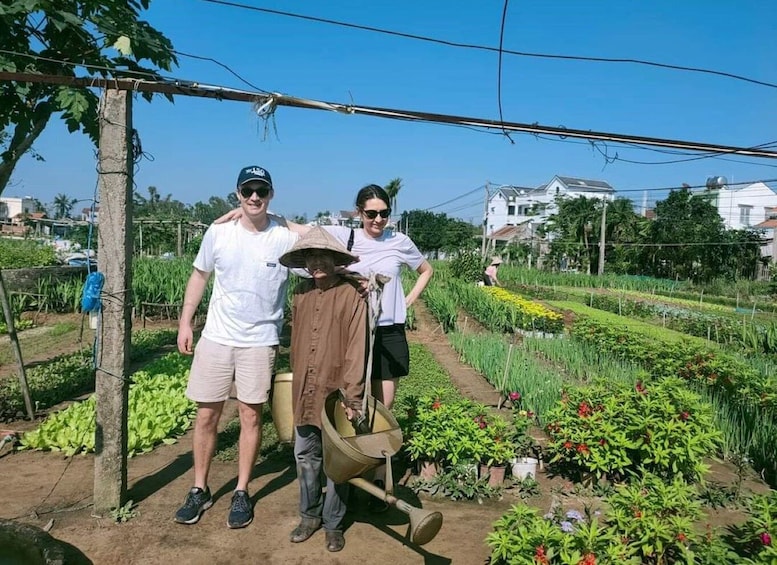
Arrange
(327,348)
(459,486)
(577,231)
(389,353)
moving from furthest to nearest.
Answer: (577,231) → (459,486) → (389,353) → (327,348)

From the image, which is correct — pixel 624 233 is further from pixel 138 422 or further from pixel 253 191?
pixel 253 191

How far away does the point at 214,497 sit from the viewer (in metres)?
3.24

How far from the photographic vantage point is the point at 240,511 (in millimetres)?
2924

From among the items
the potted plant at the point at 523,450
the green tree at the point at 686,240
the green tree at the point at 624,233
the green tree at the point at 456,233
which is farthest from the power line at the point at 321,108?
the green tree at the point at 456,233

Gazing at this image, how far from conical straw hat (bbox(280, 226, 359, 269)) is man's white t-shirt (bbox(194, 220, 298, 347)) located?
11 cm

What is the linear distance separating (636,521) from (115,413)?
2.56m

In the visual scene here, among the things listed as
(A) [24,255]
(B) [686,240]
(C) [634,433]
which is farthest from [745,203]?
(C) [634,433]

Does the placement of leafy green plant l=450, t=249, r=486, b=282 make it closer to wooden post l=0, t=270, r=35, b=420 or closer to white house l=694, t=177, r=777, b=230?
wooden post l=0, t=270, r=35, b=420

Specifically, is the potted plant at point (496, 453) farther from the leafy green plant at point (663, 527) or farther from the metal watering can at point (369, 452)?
the metal watering can at point (369, 452)

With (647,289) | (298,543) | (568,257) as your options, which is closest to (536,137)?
(298,543)

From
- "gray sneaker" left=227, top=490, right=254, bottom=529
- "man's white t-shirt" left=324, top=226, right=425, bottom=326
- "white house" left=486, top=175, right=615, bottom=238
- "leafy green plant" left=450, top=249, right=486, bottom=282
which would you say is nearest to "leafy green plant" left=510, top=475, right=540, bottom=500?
"man's white t-shirt" left=324, top=226, right=425, bottom=326

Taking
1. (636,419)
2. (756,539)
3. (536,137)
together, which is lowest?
(756,539)

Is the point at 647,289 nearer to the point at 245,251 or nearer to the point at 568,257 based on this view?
the point at 568,257

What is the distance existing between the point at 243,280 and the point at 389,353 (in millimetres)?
Result: 847
